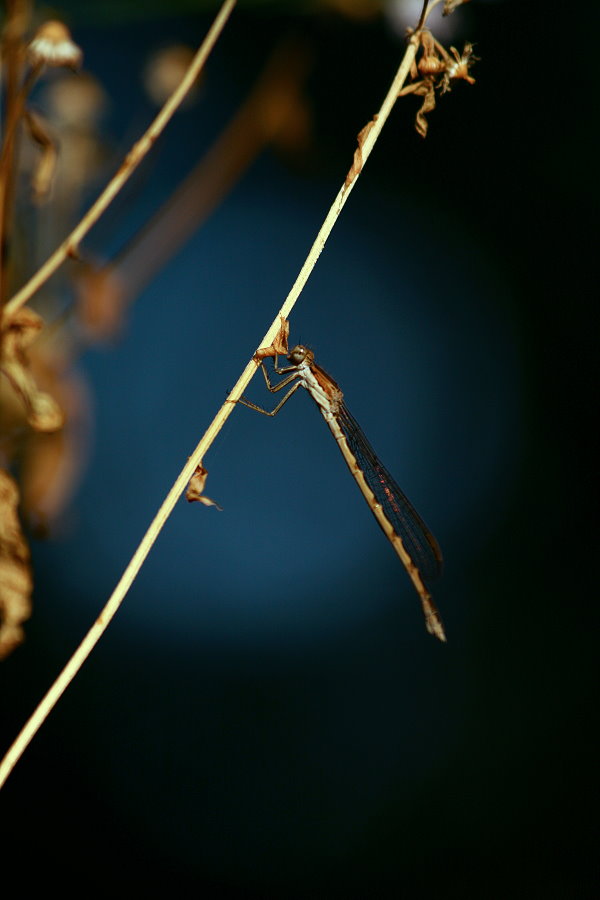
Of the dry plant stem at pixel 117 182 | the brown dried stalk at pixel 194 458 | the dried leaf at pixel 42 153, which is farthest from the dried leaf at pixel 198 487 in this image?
the dried leaf at pixel 42 153

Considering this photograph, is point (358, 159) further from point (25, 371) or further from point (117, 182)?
point (25, 371)

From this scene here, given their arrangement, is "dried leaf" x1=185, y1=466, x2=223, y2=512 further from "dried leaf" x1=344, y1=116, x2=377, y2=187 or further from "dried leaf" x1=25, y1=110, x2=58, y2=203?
"dried leaf" x1=25, y1=110, x2=58, y2=203

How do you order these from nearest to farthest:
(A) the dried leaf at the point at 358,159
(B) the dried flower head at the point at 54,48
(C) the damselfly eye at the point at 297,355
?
1. (A) the dried leaf at the point at 358,159
2. (B) the dried flower head at the point at 54,48
3. (C) the damselfly eye at the point at 297,355

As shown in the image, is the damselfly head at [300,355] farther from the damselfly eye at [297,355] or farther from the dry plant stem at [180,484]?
the dry plant stem at [180,484]

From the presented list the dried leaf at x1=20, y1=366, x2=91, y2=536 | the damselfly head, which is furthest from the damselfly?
the dried leaf at x1=20, y1=366, x2=91, y2=536

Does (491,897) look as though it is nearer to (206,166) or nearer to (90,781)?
(90,781)

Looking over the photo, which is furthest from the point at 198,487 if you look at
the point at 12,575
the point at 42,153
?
the point at 42,153
